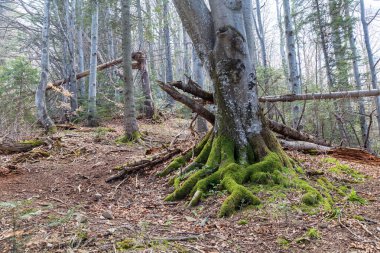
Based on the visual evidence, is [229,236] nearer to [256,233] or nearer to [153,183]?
[256,233]

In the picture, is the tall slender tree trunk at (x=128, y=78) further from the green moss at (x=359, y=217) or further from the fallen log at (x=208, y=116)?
the green moss at (x=359, y=217)

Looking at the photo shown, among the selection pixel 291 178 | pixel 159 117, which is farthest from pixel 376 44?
pixel 291 178

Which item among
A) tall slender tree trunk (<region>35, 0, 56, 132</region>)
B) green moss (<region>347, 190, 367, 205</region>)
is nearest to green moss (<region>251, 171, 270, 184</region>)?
green moss (<region>347, 190, 367, 205</region>)

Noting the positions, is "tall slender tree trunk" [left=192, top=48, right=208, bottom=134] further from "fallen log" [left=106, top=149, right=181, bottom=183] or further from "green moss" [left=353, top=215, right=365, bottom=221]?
"green moss" [left=353, top=215, right=365, bottom=221]

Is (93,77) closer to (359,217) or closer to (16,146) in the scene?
(16,146)

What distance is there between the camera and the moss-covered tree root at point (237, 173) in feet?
12.1

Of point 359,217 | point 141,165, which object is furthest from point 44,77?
point 359,217

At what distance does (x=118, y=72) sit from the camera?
53.6ft

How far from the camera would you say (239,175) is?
13.6 ft

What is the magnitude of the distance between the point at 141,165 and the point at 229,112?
6.98ft

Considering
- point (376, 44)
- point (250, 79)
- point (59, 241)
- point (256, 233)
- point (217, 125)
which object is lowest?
point (256, 233)

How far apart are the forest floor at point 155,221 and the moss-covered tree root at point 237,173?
0.53 ft

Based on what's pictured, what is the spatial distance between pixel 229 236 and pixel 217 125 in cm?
214

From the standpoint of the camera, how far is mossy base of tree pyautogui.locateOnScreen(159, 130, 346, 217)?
3.66 meters
